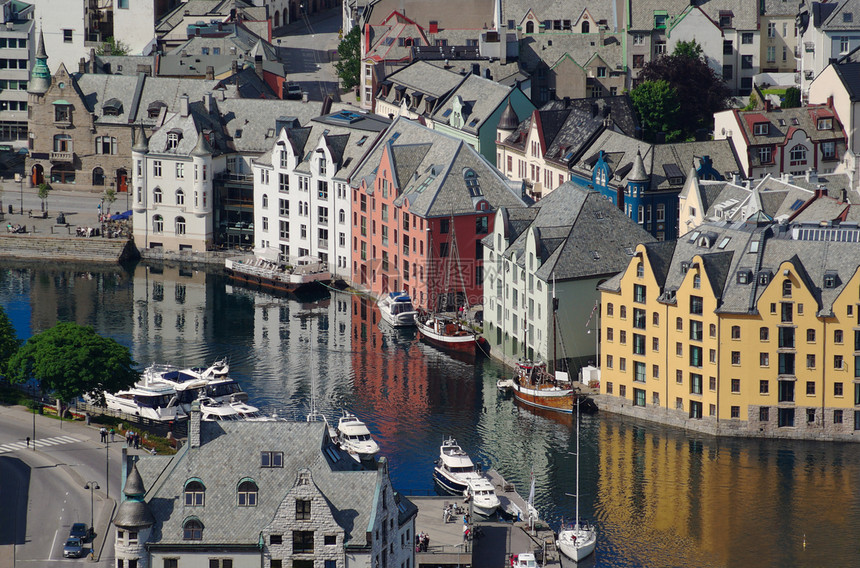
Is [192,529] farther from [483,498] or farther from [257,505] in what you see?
[483,498]

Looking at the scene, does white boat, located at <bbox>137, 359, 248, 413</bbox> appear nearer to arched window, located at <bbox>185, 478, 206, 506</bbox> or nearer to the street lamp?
the street lamp

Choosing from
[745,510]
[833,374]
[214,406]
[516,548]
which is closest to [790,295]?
[833,374]

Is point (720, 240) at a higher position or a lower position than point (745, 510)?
higher

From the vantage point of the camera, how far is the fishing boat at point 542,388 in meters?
183

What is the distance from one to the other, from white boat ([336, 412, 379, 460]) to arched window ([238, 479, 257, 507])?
3949cm

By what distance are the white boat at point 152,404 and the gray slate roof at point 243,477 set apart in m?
46.7

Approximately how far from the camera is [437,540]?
148 meters

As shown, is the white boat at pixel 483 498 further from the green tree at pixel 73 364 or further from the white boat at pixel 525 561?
the green tree at pixel 73 364

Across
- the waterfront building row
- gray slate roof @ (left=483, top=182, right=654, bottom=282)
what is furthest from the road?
the waterfront building row

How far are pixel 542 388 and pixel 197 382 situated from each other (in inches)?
1243

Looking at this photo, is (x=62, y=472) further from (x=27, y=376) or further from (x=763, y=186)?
(x=763, y=186)

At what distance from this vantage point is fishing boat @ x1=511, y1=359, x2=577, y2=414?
183m

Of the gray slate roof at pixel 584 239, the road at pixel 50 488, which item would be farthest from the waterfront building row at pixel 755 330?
the road at pixel 50 488

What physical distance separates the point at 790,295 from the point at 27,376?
6653 centimetres
